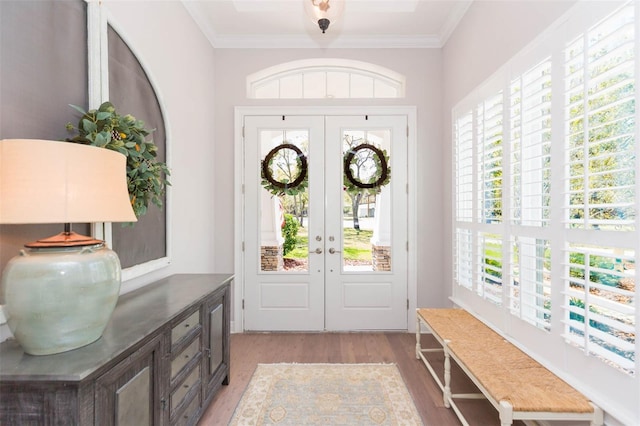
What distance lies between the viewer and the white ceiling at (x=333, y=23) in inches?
118

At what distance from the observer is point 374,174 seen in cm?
359

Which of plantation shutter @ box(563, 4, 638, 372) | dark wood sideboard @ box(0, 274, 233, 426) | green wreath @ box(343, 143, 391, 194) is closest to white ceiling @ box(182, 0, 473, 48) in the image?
green wreath @ box(343, 143, 391, 194)

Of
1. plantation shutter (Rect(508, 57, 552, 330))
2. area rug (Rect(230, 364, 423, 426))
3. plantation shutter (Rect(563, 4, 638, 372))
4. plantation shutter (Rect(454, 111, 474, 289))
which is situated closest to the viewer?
plantation shutter (Rect(563, 4, 638, 372))

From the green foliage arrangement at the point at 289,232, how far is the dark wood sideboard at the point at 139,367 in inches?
49.1

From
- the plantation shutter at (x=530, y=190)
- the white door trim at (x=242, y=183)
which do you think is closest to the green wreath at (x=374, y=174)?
the white door trim at (x=242, y=183)

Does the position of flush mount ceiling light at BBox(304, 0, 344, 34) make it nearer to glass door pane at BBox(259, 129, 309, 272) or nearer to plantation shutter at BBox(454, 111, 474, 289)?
plantation shutter at BBox(454, 111, 474, 289)

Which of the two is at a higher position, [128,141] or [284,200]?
[128,141]

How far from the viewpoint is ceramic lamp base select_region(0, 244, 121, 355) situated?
1.04 m

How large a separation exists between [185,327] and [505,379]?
169 centimetres

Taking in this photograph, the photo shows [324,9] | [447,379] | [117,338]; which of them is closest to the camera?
[117,338]

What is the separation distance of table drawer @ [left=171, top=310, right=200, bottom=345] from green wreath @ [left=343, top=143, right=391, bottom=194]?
214 cm

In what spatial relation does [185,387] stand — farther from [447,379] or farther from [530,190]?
[530,190]

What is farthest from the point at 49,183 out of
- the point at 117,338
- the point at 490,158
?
the point at 490,158

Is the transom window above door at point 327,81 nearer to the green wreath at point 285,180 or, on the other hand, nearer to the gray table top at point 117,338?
the green wreath at point 285,180
